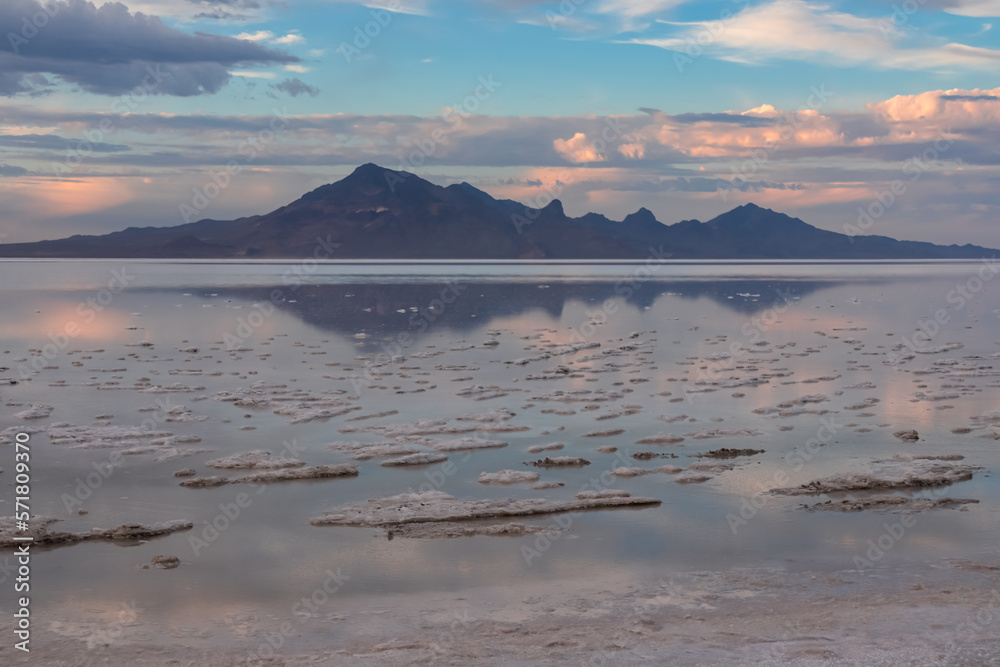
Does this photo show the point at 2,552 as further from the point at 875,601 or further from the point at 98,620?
the point at 875,601

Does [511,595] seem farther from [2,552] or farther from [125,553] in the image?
[2,552]

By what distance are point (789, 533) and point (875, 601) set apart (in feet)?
7.91

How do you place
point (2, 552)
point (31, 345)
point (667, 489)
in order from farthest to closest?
1. point (31, 345)
2. point (667, 489)
3. point (2, 552)

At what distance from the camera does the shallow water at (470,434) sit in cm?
1088

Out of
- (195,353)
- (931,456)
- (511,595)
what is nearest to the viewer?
(511,595)

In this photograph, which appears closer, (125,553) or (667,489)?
(125,553)

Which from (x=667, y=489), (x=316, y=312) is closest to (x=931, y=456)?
(x=667, y=489)

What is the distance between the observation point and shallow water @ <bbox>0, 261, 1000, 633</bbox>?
10.9m

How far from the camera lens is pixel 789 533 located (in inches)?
474

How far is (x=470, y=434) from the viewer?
1827cm

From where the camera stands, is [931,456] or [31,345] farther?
[31,345]

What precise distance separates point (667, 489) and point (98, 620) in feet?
28.0

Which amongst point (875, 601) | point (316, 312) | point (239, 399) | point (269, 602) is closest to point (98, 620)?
point (269, 602)

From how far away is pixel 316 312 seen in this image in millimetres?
52906
